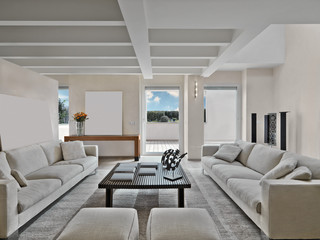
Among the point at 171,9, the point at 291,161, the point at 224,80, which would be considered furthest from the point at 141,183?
the point at 224,80

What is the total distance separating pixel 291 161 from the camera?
2.91m

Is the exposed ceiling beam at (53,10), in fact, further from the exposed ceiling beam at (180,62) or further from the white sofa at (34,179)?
the exposed ceiling beam at (180,62)

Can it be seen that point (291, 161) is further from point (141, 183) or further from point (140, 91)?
point (140, 91)

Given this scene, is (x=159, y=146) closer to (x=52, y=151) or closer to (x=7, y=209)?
(x=52, y=151)

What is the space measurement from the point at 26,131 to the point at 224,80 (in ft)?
16.6

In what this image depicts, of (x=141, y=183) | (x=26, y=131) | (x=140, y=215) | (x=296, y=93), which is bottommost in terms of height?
(x=140, y=215)

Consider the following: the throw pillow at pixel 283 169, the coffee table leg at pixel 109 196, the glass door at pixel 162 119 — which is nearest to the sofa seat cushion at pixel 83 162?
the coffee table leg at pixel 109 196

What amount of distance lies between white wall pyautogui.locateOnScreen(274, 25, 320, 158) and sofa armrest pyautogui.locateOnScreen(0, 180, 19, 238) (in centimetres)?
497

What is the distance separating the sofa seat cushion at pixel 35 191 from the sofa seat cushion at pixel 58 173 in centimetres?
17

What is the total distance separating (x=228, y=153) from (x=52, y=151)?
328cm

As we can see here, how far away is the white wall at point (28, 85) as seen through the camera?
13.1 ft

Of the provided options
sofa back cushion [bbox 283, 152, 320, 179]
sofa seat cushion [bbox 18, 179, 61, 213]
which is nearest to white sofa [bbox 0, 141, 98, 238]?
sofa seat cushion [bbox 18, 179, 61, 213]

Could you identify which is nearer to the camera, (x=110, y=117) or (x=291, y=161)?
(x=291, y=161)

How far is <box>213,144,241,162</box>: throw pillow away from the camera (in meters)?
4.60
